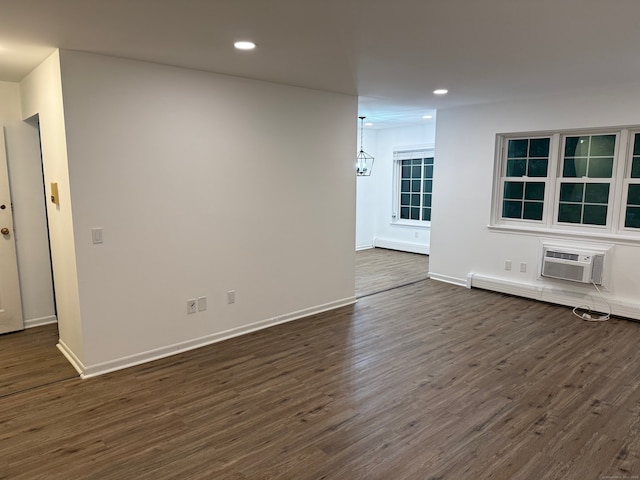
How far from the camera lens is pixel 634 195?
458cm

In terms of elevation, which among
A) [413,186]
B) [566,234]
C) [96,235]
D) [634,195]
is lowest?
[566,234]

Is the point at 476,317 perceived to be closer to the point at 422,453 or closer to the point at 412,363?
the point at 412,363

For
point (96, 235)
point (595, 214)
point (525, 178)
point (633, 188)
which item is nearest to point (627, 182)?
point (633, 188)

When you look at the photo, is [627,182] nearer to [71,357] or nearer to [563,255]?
[563,255]

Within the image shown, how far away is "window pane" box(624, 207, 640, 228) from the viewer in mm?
4563

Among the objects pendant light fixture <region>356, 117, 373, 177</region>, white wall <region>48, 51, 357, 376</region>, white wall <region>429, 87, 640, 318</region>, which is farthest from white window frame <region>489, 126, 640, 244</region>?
pendant light fixture <region>356, 117, 373, 177</region>

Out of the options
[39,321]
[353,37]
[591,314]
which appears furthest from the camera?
[591,314]

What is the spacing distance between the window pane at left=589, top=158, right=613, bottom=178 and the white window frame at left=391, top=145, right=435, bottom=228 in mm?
3526

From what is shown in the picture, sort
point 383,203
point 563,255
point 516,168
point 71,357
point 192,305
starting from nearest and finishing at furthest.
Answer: point 71,357 → point 192,305 → point 563,255 → point 516,168 → point 383,203

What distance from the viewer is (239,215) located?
3996 millimetres

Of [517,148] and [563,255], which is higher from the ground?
[517,148]

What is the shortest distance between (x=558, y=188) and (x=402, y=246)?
3.93 meters

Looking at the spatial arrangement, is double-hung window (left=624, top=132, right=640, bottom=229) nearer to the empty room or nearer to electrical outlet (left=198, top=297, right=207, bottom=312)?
the empty room

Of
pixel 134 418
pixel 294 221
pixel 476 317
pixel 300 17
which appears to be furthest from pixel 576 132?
pixel 134 418
